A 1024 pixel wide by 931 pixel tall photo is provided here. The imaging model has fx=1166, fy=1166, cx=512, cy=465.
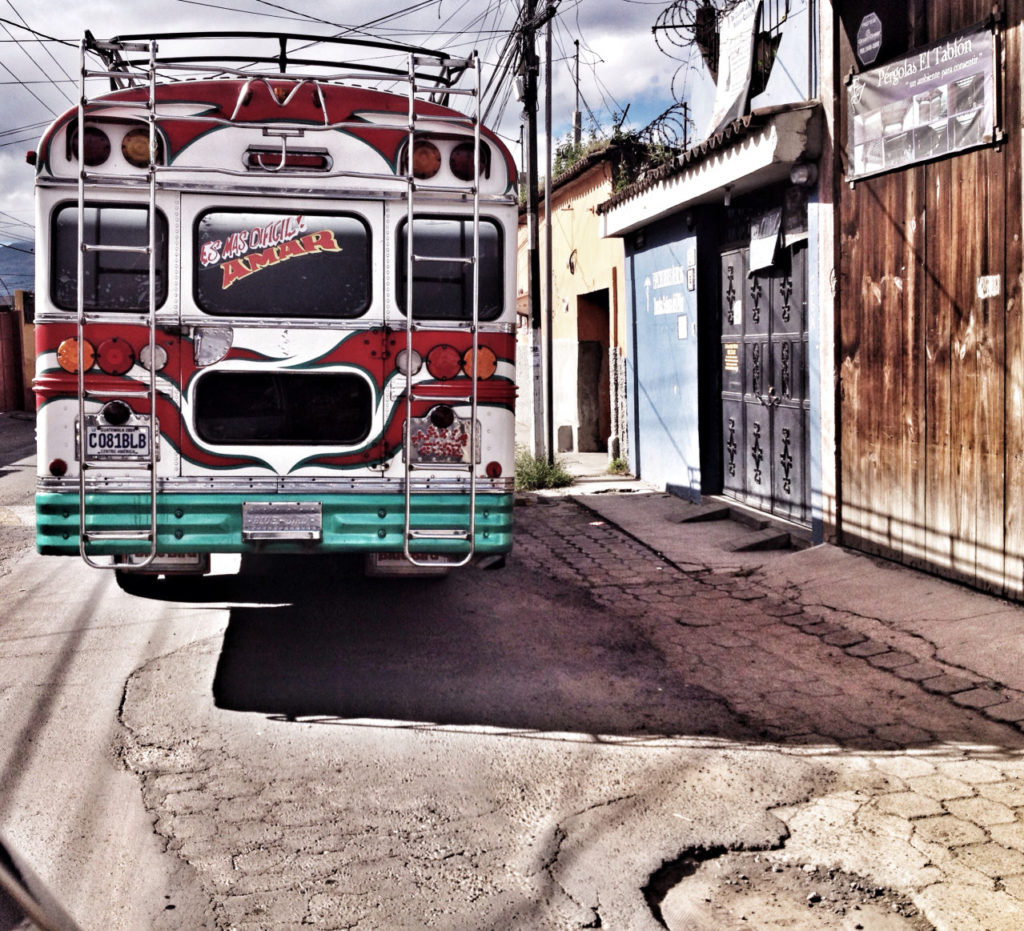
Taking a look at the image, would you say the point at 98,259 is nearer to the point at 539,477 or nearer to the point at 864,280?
the point at 864,280

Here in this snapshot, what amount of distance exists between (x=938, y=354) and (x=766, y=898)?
5.14m

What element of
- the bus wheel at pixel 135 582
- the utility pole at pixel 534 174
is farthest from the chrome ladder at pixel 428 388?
the utility pole at pixel 534 174

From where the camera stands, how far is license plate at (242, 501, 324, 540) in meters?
6.29

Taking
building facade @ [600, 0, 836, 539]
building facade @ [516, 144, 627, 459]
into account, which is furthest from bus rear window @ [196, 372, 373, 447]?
building facade @ [516, 144, 627, 459]

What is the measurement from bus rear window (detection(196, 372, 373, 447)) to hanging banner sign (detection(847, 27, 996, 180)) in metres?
Answer: 4.25

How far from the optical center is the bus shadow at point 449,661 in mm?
5613

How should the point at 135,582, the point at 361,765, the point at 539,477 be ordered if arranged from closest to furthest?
the point at 361,765, the point at 135,582, the point at 539,477

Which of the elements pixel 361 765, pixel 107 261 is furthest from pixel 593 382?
pixel 361 765

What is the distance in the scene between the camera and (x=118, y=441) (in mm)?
6176

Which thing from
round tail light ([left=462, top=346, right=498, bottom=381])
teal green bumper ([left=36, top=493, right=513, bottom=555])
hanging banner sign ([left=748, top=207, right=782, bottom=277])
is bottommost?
teal green bumper ([left=36, top=493, right=513, bottom=555])

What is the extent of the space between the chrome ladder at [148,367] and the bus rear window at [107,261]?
1.6 inches

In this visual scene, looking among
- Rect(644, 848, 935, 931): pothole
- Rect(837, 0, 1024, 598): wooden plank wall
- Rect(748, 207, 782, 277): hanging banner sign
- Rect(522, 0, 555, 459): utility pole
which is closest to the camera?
Rect(644, 848, 935, 931): pothole

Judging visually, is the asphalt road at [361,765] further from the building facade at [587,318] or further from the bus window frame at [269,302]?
the building facade at [587,318]

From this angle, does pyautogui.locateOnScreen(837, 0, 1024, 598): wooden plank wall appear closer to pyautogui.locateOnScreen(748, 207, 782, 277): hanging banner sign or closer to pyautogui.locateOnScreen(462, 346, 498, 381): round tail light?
pyautogui.locateOnScreen(748, 207, 782, 277): hanging banner sign
